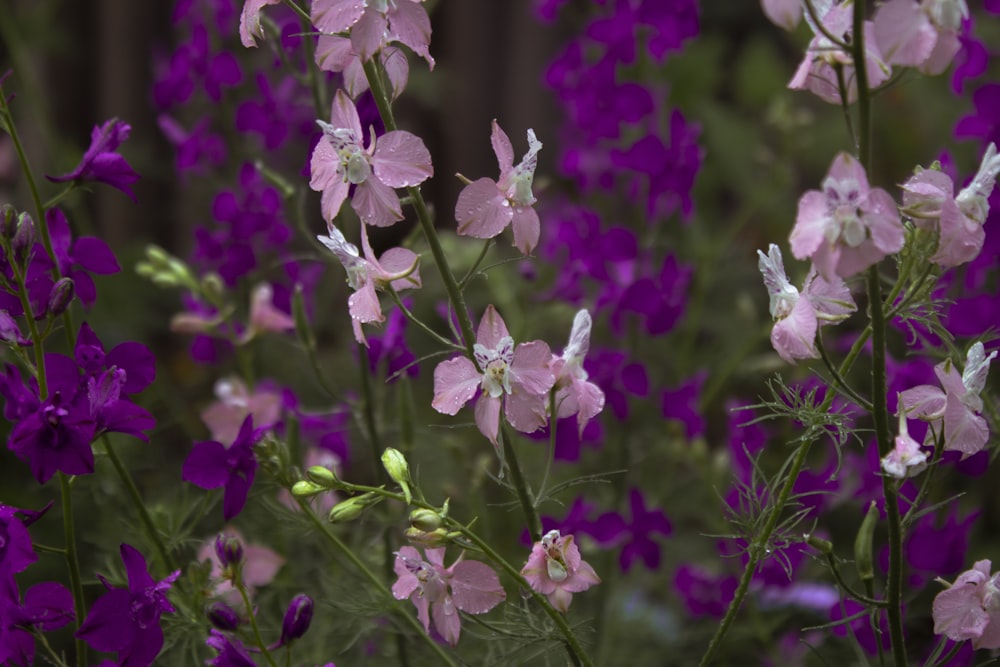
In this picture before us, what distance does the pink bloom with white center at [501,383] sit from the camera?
673 millimetres

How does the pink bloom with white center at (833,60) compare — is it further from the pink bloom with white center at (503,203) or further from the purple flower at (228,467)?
the purple flower at (228,467)

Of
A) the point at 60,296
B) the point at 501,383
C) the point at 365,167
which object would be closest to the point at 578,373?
the point at 501,383

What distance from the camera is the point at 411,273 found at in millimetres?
684

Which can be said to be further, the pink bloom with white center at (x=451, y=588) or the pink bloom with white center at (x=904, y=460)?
the pink bloom with white center at (x=451, y=588)

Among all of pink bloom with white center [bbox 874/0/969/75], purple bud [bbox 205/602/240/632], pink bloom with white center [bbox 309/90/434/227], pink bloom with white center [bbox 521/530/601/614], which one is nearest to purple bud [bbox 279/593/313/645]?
purple bud [bbox 205/602/240/632]

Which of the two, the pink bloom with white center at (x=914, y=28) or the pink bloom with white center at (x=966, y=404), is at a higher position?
the pink bloom with white center at (x=914, y=28)

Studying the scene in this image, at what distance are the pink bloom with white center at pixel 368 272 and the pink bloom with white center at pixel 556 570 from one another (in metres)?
0.18

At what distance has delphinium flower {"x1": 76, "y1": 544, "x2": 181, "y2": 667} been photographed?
72 centimetres

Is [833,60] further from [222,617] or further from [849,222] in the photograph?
[222,617]

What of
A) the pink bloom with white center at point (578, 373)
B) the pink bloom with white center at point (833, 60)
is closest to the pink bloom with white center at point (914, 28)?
the pink bloom with white center at point (833, 60)

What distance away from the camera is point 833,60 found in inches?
23.8

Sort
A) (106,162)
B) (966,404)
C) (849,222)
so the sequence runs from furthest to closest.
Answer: (106,162)
(966,404)
(849,222)

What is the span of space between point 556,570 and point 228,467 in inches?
11.4

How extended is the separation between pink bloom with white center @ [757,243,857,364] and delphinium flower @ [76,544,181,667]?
1.42ft
